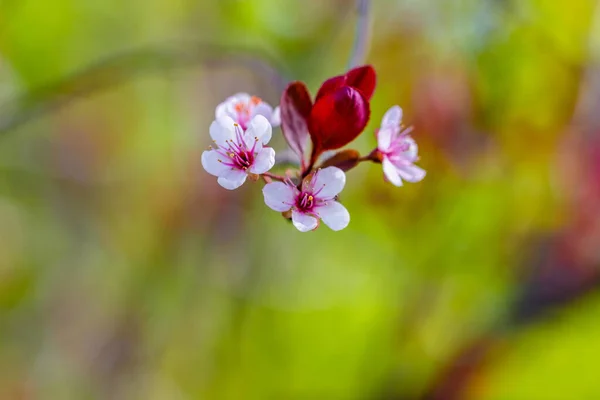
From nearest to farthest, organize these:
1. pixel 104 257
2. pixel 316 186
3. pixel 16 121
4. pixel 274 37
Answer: pixel 316 186 < pixel 16 121 < pixel 274 37 < pixel 104 257

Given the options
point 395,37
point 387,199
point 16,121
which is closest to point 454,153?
point 387,199

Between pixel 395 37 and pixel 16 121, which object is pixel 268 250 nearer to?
pixel 395 37

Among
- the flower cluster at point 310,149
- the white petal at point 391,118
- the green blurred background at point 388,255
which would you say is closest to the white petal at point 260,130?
the flower cluster at point 310,149

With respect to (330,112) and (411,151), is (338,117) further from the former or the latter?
(411,151)

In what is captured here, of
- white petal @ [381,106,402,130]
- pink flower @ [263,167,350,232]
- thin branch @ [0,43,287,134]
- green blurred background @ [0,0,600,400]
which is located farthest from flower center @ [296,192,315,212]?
green blurred background @ [0,0,600,400]

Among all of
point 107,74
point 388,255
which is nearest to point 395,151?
point 107,74

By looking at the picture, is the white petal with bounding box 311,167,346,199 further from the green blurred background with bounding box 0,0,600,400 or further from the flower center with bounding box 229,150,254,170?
the green blurred background with bounding box 0,0,600,400

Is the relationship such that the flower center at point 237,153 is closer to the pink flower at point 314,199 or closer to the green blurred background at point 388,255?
the pink flower at point 314,199
